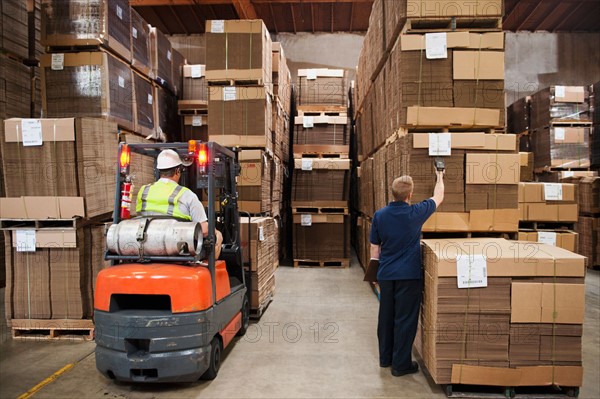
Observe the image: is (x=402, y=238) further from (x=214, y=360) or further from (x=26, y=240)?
(x=26, y=240)

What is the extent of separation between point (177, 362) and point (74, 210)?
2.47 meters

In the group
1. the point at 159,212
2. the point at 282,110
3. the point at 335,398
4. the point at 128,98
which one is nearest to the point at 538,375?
the point at 335,398

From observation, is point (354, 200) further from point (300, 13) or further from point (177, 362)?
point (177, 362)

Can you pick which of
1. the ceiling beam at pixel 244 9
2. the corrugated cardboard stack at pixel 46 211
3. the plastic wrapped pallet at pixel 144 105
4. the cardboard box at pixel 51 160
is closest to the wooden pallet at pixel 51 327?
the corrugated cardboard stack at pixel 46 211

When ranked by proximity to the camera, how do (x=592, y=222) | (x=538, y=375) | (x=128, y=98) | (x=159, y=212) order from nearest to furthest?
(x=538, y=375) < (x=159, y=212) < (x=128, y=98) < (x=592, y=222)

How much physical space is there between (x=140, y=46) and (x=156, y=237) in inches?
204

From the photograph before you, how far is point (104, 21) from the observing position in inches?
227

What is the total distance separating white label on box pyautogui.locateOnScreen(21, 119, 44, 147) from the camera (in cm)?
462

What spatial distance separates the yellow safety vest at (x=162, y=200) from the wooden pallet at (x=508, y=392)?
2839mm

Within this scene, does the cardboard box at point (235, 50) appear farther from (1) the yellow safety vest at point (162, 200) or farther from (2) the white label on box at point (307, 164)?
(1) the yellow safety vest at point (162, 200)

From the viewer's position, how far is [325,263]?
9070 millimetres

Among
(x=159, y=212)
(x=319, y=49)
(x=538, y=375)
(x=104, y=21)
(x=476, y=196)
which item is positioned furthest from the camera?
(x=319, y=49)

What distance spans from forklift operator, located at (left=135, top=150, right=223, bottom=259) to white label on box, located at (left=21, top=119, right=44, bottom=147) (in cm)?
206

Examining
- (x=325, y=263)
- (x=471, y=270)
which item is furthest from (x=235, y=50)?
(x=471, y=270)
